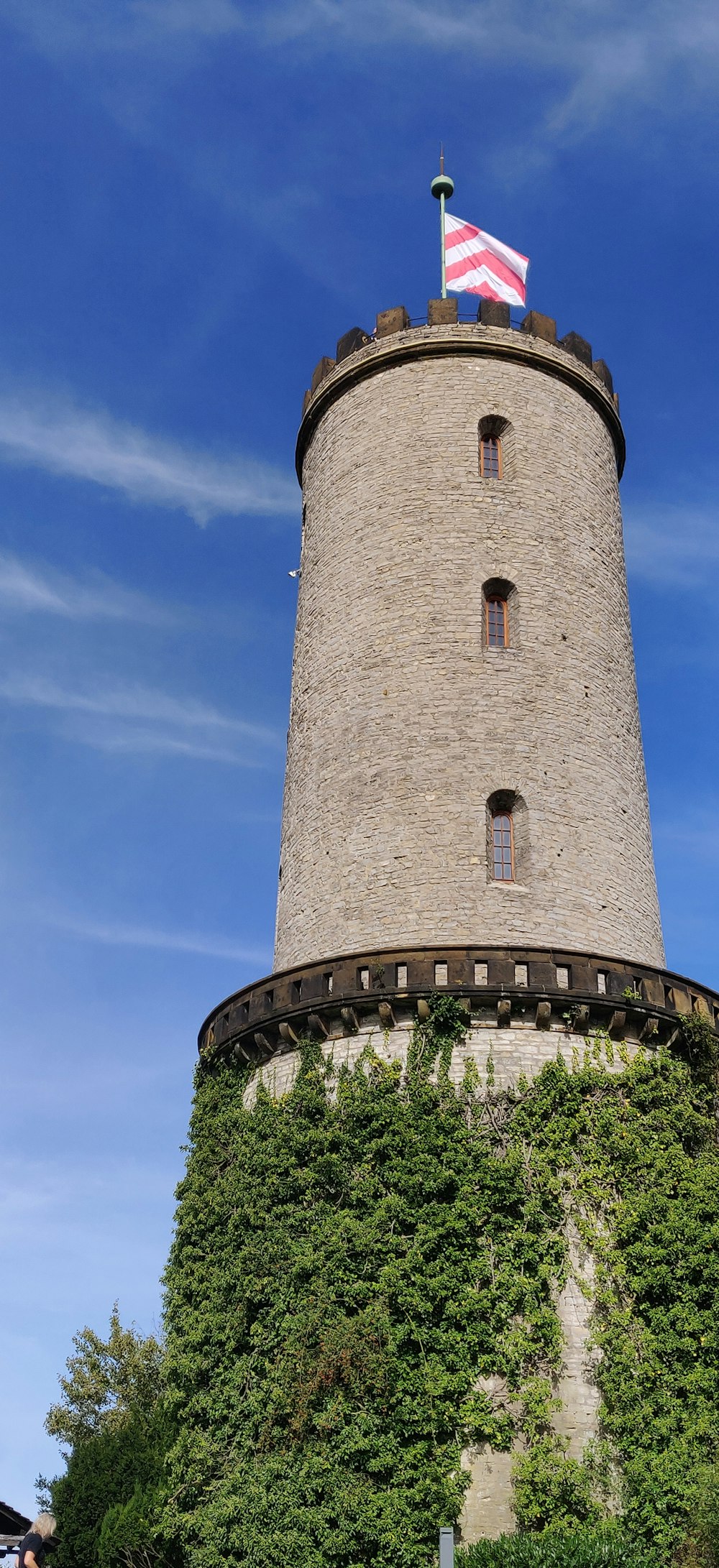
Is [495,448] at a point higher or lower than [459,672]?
higher

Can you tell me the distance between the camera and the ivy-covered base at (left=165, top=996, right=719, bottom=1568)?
13.5 metres

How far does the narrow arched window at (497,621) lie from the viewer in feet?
64.1

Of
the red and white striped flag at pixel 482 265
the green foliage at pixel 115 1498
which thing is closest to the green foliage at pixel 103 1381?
the green foliage at pixel 115 1498

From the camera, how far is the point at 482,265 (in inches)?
928

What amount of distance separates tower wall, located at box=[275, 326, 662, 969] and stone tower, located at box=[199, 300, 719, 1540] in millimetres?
39

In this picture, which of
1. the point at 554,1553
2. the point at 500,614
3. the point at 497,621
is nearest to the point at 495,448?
the point at 500,614

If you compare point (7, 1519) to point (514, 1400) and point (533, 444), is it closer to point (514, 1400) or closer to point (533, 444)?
point (514, 1400)

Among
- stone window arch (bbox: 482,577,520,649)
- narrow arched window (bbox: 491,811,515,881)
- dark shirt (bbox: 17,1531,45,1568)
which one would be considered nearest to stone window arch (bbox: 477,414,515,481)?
stone window arch (bbox: 482,577,520,649)

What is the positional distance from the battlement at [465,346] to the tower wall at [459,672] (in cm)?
5

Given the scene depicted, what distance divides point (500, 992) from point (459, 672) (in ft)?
16.6

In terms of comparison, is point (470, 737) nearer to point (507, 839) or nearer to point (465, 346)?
point (507, 839)

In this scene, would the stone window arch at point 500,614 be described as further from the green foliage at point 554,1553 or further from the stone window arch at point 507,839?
the green foliage at point 554,1553

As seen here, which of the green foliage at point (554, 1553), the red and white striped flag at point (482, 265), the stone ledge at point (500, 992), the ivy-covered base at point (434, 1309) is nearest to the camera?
the green foliage at point (554, 1553)

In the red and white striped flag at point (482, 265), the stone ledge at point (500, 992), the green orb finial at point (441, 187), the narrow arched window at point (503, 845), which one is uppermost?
the green orb finial at point (441, 187)
